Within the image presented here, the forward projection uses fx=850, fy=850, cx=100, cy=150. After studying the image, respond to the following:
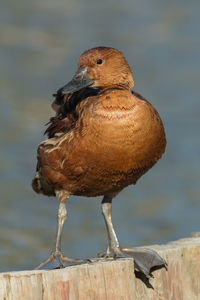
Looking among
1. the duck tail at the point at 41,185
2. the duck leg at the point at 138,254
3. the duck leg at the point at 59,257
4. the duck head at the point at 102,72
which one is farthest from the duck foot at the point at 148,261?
the duck head at the point at 102,72

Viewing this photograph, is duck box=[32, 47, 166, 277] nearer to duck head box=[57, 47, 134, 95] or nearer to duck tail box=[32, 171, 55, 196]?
duck head box=[57, 47, 134, 95]

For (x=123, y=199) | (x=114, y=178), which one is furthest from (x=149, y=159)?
(x=123, y=199)

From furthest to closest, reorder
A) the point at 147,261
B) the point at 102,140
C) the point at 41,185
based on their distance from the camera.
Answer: the point at 41,185 < the point at 102,140 < the point at 147,261

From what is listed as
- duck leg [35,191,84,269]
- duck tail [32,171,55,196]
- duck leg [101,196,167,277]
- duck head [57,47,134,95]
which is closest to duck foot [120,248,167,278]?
duck leg [101,196,167,277]

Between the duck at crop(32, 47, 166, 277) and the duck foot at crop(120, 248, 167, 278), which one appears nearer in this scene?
the duck foot at crop(120, 248, 167, 278)

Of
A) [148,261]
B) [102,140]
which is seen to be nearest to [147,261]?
[148,261]

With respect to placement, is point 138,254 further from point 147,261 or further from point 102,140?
point 102,140
